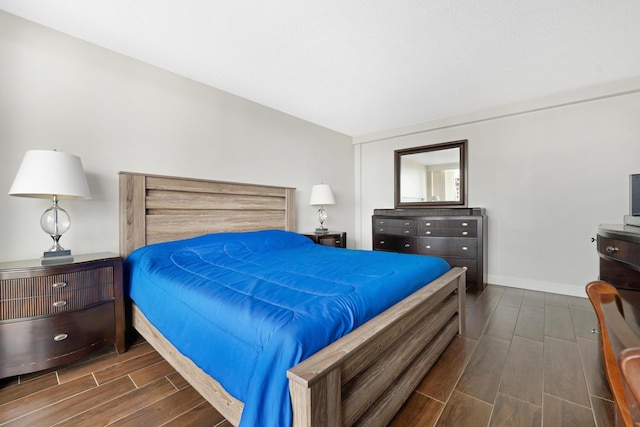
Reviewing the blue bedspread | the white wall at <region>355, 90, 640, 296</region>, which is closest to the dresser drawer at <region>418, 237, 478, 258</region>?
the white wall at <region>355, 90, 640, 296</region>

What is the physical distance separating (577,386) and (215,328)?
1.95 m

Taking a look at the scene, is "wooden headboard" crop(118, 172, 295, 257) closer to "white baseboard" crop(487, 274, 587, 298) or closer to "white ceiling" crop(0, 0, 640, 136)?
"white ceiling" crop(0, 0, 640, 136)

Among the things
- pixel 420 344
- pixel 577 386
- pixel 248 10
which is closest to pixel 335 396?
pixel 420 344

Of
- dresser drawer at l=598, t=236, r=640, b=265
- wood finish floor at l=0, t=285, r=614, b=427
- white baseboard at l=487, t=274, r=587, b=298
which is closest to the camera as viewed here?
dresser drawer at l=598, t=236, r=640, b=265

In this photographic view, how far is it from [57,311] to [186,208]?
1.21 meters

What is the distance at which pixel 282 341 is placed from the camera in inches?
36.4

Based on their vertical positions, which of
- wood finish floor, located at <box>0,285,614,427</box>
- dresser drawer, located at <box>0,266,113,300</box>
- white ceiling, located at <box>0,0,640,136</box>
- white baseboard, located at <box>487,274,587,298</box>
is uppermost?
white ceiling, located at <box>0,0,640,136</box>

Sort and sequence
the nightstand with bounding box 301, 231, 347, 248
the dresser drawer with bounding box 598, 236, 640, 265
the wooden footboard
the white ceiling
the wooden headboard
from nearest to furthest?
1. the wooden footboard
2. the dresser drawer with bounding box 598, 236, 640, 265
3. the white ceiling
4. the wooden headboard
5. the nightstand with bounding box 301, 231, 347, 248

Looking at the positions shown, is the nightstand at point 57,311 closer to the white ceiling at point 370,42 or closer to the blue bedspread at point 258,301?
the blue bedspread at point 258,301

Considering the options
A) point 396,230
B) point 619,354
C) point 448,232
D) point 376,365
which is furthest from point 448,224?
point 619,354

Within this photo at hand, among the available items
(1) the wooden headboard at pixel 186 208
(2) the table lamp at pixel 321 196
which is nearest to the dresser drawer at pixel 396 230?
(2) the table lamp at pixel 321 196

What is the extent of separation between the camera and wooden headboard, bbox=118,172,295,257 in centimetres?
229

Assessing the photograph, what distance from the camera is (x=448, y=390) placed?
1505 millimetres

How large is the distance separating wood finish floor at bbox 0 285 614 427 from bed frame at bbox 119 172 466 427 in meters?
0.14
